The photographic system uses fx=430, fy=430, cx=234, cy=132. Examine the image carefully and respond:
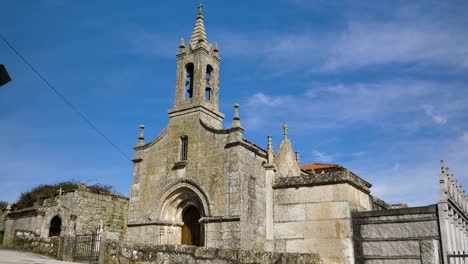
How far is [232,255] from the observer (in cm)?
827

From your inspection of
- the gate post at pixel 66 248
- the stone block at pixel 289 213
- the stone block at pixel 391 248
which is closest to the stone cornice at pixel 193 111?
the stone block at pixel 289 213

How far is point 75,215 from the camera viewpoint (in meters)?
24.9

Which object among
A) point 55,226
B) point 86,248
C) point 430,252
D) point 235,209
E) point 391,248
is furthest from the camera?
point 55,226

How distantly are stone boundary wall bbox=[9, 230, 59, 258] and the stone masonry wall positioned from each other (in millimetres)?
8738

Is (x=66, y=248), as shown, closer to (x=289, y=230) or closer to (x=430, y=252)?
(x=289, y=230)

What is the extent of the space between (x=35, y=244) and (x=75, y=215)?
7128mm

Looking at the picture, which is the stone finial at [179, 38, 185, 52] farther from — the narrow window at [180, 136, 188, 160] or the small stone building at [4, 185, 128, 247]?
the small stone building at [4, 185, 128, 247]

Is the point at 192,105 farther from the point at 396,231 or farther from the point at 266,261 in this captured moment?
the point at 266,261

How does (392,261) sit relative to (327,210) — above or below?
below

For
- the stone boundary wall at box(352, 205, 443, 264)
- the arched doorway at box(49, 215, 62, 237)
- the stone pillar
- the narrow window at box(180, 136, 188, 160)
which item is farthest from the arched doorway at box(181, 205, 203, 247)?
the arched doorway at box(49, 215, 62, 237)

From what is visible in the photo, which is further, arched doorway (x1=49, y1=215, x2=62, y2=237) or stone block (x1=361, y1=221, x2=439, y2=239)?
arched doorway (x1=49, y1=215, x2=62, y2=237)

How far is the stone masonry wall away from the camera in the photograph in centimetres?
1308

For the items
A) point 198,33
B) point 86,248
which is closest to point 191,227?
point 86,248

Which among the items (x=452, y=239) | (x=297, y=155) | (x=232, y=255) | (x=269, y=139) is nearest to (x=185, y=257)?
(x=232, y=255)
